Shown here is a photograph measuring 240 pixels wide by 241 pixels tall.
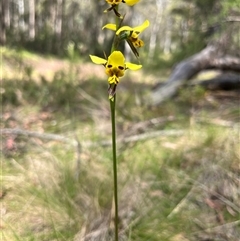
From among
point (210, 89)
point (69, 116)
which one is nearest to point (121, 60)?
point (69, 116)

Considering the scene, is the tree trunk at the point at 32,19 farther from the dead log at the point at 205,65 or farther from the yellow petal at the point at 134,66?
the yellow petal at the point at 134,66

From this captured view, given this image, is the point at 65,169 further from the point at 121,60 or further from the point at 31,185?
the point at 121,60

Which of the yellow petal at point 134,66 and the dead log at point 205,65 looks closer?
the yellow petal at point 134,66

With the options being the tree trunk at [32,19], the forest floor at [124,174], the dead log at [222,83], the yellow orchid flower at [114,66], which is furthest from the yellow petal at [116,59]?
the tree trunk at [32,19]

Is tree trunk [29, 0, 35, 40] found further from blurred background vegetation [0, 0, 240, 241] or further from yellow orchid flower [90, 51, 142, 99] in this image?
yellow orchid flower [90, 51, 142, 99]

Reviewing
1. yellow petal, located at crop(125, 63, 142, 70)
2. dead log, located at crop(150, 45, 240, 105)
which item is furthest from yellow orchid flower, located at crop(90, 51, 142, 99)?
dead log, located at crop(150, 45, 240, 105)

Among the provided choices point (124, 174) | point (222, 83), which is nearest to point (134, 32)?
point (124, 174)
